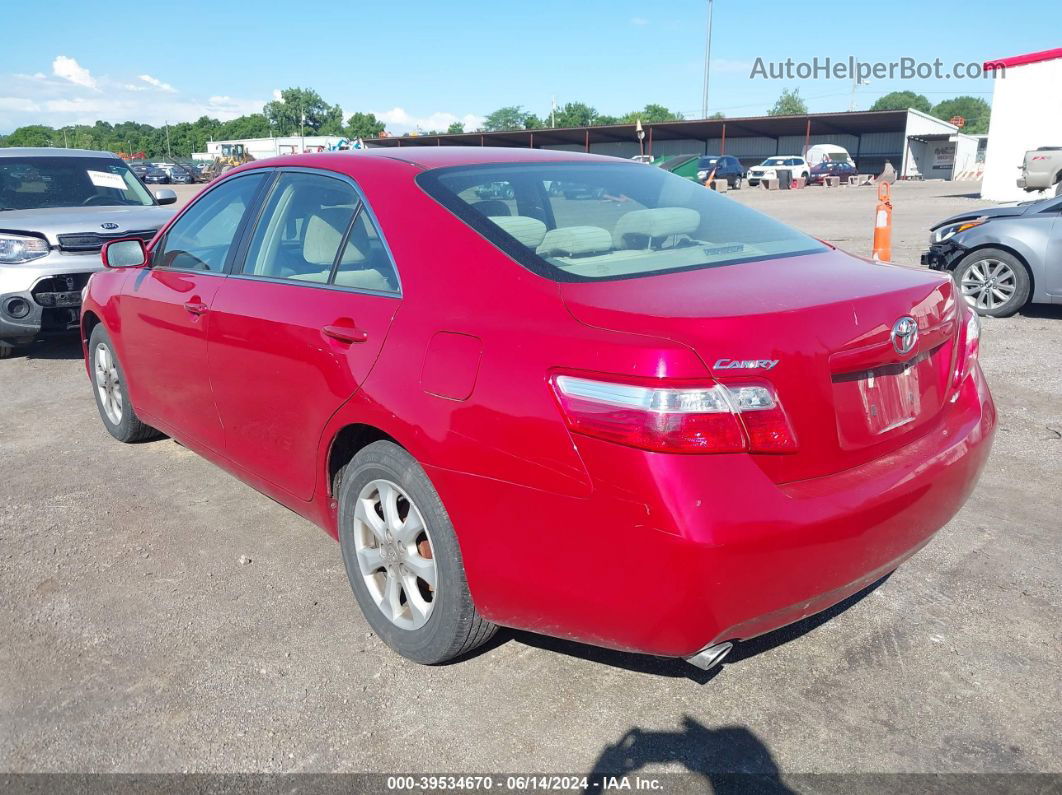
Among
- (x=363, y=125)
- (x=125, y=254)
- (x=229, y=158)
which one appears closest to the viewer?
(x=125, y=254)

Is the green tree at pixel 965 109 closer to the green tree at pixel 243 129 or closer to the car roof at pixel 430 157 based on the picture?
the green tree at pixel 243 129

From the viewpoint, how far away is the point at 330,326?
2.91 meters

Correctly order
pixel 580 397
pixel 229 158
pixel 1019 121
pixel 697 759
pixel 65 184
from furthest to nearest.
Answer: pixel 229 158 < pixel 1019 121 < pixel 65 184 < pixel 697 759 < pixel 580 397

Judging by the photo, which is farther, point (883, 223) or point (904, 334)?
point (883, 223)

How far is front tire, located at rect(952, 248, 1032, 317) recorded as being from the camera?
8188 mm

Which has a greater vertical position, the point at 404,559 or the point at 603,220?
the point at 603,220

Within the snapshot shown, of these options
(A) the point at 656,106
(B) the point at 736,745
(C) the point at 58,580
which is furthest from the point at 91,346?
(A) the point at 656,106

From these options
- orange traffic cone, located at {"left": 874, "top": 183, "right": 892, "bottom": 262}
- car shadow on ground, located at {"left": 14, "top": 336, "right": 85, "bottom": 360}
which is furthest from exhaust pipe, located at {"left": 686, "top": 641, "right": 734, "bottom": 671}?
orange traffic cone, located at {"left": 874, "top": 183, "right": 892, "bottom": 262}

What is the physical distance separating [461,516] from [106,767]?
3.90ft

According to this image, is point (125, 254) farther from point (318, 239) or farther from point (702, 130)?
point (702, 130)

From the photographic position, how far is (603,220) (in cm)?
306

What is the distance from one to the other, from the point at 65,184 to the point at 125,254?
4629mm

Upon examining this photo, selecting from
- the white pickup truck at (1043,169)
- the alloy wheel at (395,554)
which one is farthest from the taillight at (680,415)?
the white pickup truck at (1043,169)

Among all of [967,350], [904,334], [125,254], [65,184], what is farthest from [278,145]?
[904,334]
